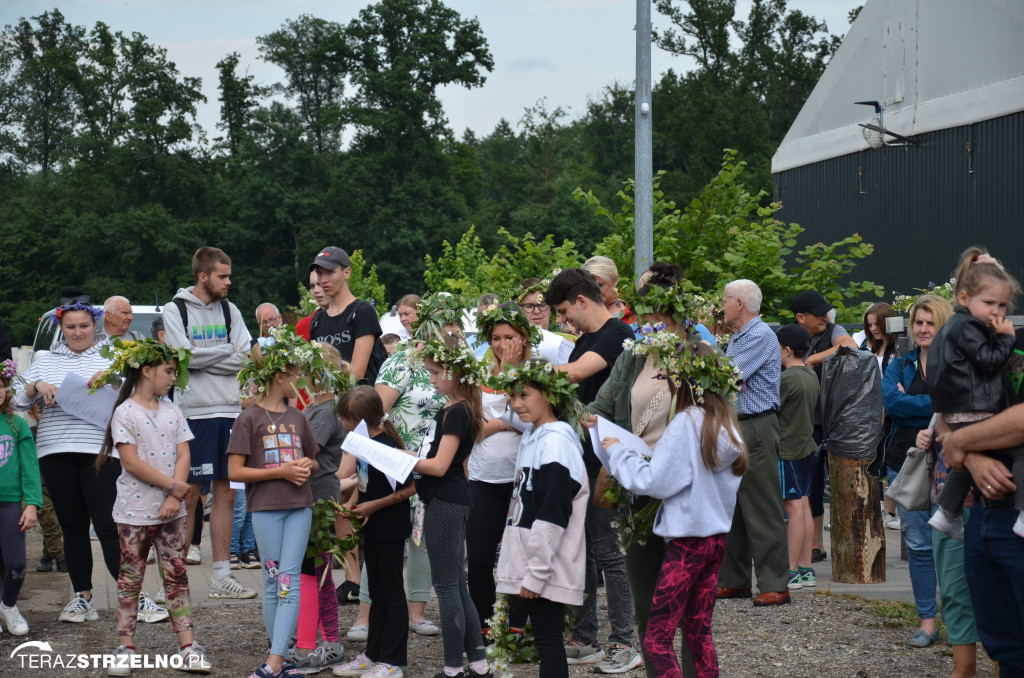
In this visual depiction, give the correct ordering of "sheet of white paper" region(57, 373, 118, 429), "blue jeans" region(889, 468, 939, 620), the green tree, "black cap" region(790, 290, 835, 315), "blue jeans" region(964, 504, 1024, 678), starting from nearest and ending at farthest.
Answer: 1. "blue jeans" region(964, 504, 1024, 678)
2. "blue jeans" region(889, 468, 939, 620)
3. "sheet of white paper" region(57, 373, 118, 429)
4. "black cap" region(790, 290, 835, 315)
5. the green tree

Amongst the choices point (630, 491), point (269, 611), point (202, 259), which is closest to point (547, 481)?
point (630, 491)

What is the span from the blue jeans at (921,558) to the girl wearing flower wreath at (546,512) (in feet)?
8.03

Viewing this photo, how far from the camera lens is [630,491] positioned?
468 cm

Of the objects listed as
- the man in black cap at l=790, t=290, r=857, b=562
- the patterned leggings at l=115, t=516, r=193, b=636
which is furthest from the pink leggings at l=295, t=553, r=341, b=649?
the man in black cap at l=790, t=290, r=857, b=562

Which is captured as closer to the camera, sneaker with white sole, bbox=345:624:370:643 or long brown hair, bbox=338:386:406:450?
long brown hair, bbox=338:386:406:450

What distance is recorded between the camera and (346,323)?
7.16 m

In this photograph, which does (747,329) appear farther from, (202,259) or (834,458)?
(202,259)

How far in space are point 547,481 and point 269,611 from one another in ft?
6.19

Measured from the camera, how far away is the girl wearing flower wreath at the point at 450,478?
17.2ft

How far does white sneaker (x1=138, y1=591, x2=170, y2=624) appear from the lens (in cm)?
674

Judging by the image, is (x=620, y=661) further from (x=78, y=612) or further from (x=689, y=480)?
(x=78, y=612)

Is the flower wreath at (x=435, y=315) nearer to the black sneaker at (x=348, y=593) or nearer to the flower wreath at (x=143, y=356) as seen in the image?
the flower wreath at (x=143, y=356)

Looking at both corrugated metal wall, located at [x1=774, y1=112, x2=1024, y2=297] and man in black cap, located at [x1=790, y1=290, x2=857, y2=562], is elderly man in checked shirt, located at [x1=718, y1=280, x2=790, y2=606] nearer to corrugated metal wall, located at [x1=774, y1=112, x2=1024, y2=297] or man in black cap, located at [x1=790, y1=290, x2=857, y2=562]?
man in black cap, located at [x1=790, y1=290, x2=857, y2=562]

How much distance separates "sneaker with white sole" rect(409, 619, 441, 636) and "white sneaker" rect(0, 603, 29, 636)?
237 centimetres
